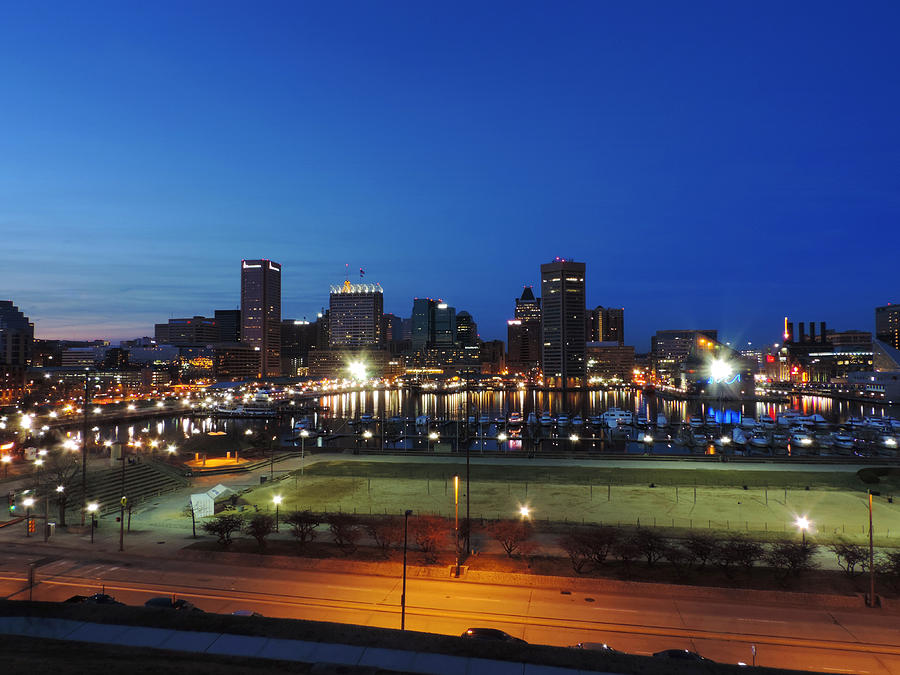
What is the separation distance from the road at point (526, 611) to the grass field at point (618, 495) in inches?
392

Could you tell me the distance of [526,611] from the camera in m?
17.9

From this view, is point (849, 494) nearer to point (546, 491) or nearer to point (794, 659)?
point (546, 491)

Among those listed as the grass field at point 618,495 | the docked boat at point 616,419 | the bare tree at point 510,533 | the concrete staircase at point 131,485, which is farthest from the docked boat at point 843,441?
the concrete staircase at point 131,485

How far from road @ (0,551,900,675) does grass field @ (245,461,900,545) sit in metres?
9.97

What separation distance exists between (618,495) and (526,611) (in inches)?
818

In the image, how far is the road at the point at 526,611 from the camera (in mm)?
15414

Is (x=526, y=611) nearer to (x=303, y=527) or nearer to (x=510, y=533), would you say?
(x=510, y=533)

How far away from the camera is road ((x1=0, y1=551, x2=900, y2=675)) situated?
15.4 meters

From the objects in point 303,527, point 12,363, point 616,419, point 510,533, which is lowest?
point 616,419

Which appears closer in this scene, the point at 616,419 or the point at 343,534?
the point at 343,534

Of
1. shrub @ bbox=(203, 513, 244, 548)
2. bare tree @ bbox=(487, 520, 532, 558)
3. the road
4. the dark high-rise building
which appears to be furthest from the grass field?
the dark high-rise building

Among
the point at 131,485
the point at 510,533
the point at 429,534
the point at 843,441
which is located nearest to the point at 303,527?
the point at 429,534

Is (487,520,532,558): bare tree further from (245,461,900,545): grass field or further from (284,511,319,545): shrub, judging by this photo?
(284,511,319,545): shrub

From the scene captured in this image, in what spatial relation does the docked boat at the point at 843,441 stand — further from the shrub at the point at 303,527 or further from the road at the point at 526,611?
the shrub at the point at 303,527
